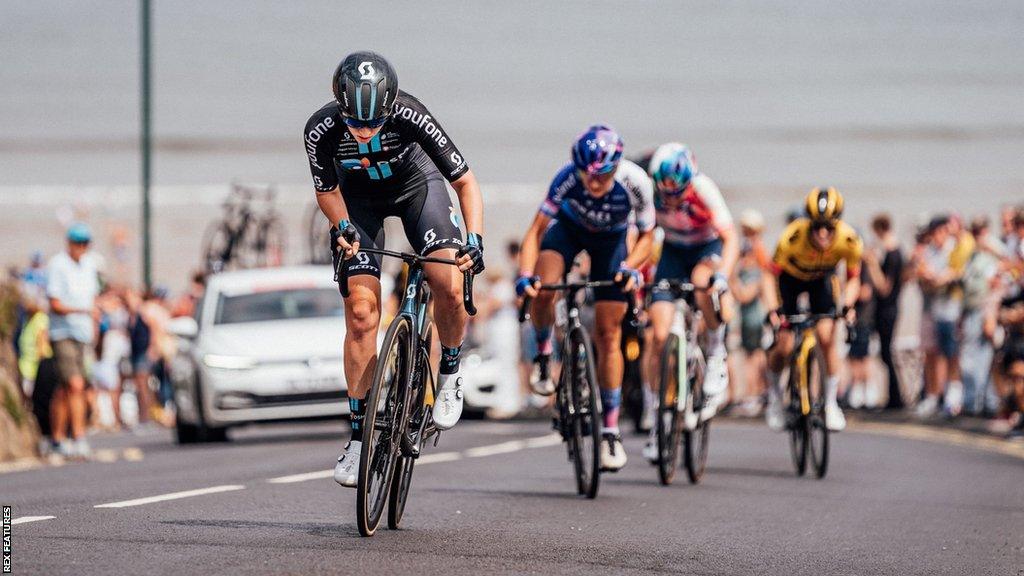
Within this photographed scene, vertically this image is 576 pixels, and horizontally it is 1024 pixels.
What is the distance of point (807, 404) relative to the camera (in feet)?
42.4

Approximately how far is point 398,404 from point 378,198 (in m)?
1.02

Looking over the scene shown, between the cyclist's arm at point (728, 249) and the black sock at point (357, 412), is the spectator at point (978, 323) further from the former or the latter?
the black sock at point (357, 412)

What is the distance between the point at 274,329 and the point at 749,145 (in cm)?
3331

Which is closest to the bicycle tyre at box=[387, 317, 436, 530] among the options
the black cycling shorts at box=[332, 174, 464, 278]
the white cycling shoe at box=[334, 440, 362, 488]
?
the white cycling shoe at box=[334, 440, 362, 488]

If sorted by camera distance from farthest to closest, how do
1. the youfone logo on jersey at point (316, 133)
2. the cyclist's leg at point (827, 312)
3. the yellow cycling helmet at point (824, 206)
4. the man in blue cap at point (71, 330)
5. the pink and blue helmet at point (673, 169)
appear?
the man in blue cap at point (71, 330), the cyclist's leg at point (827, 312), the yellow cycling helmet at point (824, 206), the pink and blue helmet at point (673, 169), the youfone logo on jersey at point (316, 133)

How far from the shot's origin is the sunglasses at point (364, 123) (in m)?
8.03

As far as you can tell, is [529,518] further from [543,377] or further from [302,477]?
[302,477]

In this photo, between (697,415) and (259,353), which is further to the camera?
(259,353)

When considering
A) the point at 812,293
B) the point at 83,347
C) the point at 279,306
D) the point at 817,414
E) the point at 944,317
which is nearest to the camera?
the point at 817,414

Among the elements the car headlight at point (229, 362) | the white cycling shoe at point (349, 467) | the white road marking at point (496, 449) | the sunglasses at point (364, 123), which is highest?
the sunglasses at point (364, 123)

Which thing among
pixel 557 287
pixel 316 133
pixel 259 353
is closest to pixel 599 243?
pixel 557 287

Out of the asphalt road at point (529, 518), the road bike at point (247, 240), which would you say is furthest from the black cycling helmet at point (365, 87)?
the road bike at point (247, 240)

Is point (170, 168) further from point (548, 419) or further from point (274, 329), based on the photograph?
point (274, 329)

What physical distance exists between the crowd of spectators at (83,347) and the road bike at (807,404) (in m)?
6.28
